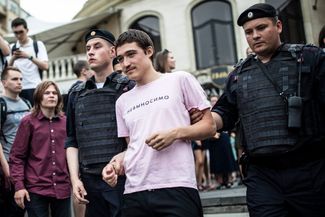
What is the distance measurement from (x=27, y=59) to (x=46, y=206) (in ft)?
10.8

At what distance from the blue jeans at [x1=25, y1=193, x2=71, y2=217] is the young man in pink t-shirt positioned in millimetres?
1797

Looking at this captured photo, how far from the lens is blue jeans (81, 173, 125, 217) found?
319 cm

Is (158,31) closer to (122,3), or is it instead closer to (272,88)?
(122,3)

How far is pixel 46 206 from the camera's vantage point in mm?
4281

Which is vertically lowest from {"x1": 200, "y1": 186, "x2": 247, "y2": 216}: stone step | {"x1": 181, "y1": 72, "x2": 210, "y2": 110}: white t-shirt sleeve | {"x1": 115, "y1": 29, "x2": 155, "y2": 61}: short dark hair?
{"x1": 200, "y1": 186, "x2": 247, "y2": 216}: stone step

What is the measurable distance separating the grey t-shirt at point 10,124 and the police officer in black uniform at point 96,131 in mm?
1847

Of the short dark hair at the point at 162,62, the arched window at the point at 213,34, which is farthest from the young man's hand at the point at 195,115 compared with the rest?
the arched window at the point at 213,34

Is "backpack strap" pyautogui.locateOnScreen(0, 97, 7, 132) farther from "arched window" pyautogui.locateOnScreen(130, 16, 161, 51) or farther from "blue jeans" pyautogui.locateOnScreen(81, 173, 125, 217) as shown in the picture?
"arched window" pyautogui.locateOnScreen(130, 16, 161, 51)

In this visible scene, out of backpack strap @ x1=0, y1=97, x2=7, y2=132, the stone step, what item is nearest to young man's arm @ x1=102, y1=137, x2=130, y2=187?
backpack strap @ x1=0, y1=97, x2=7, y2=132

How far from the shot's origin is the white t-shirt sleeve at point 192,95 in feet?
9.08

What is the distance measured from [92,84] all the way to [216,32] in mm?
12856

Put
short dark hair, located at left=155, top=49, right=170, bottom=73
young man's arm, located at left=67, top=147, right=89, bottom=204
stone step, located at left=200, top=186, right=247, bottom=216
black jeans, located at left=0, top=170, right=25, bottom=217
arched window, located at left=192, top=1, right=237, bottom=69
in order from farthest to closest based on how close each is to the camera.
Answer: arched window, located at left=192, top=1, right=237, bottom=69, short dark hair, located at left=155, top=49, right=170, bottom=73, stone step, located at left=200, top=186, right=247, bottom=216, black jeans, located at left=0, top=170, right=25, bottom=217, young man's arm, located at left=67, top=147, right=89, bottom=204

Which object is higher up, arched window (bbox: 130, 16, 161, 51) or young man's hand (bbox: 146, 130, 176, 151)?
arched window (bbox: 130, 16, 161, 51)

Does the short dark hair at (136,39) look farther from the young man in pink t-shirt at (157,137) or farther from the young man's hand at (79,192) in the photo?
the young man's hand at (79,192)
